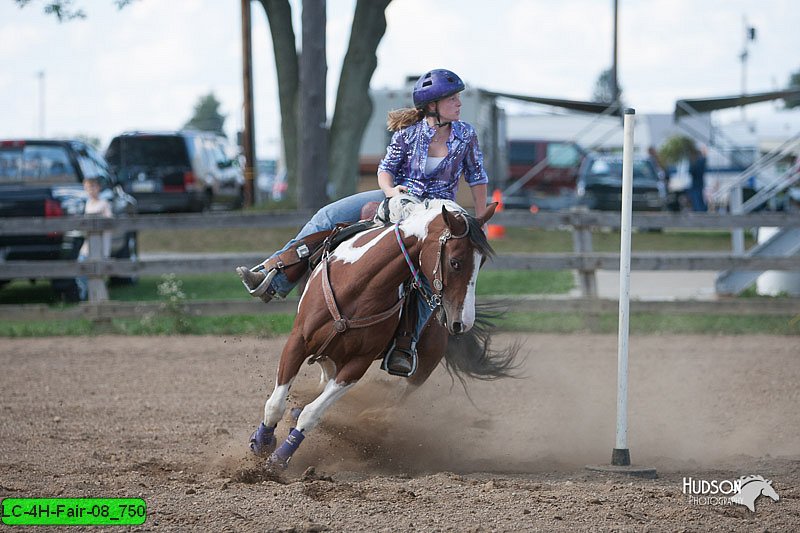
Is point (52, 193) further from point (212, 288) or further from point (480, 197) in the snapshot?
point (480, 197)

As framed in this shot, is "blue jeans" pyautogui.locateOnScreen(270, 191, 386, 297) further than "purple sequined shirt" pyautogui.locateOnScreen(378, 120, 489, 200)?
Yes

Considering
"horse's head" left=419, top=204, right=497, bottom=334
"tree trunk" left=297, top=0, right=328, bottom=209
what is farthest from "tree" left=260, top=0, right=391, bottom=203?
"horse's head" left=419, top=204, right=497, bottom=334

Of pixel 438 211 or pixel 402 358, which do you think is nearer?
pixel 438 211

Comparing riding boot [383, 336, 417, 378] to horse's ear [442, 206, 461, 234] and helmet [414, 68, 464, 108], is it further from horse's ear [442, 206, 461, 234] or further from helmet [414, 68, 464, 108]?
helmet [414, 68, 464, 108]

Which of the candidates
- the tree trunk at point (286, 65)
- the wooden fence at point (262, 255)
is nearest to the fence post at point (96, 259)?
the wooden fence at point (262, 255)

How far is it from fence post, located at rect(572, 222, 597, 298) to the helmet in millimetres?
6582

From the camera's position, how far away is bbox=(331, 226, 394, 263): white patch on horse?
18.8 ft

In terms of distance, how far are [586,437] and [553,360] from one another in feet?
9.60

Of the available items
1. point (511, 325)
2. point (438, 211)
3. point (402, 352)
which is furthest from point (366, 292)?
point (511, 325)

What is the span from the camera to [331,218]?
6.38m

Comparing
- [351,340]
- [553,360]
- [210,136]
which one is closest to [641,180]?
[210,136]

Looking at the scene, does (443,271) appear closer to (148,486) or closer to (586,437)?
(148,486)

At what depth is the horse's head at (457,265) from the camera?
17.0 feet

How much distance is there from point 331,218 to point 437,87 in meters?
1.08
